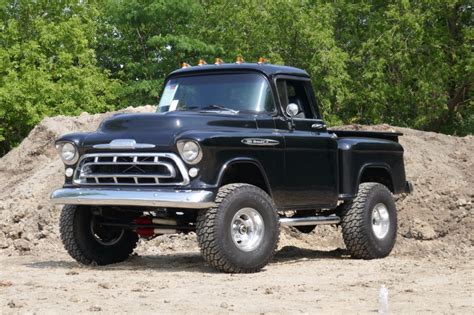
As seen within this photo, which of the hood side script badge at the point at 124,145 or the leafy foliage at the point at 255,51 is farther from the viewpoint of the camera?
the leafy foliage at the point at 255,51

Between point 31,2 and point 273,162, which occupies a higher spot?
point 31,2

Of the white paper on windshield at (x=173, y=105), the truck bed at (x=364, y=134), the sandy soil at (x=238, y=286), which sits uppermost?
the white paper on windshield at (x=173, y=105)

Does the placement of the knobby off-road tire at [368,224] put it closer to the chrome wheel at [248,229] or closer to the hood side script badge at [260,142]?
the hood side script badge at [260,142]

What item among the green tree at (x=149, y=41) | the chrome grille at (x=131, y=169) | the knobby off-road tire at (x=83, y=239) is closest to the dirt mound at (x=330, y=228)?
the knobby off-road tire at (x=83, y=239)

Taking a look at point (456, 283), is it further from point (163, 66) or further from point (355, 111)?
point (163, 66)

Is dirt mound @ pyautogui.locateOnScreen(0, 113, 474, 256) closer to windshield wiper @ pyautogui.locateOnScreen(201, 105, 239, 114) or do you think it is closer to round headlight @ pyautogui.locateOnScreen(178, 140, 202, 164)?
windshield wiper @ pyautogui.locateOnScreen(201, 105, 239, 114)

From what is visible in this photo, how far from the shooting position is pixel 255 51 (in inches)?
1818

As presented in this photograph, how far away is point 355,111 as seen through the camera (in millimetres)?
46031

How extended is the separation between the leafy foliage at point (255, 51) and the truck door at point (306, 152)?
92.1ft

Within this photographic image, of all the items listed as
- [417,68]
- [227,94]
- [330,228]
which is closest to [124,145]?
[227,94]

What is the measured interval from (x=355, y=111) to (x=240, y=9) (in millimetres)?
7608

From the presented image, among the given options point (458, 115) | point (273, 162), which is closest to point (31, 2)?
point (458, 115)

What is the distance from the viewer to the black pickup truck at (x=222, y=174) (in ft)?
36.6

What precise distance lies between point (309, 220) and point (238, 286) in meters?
2.63
